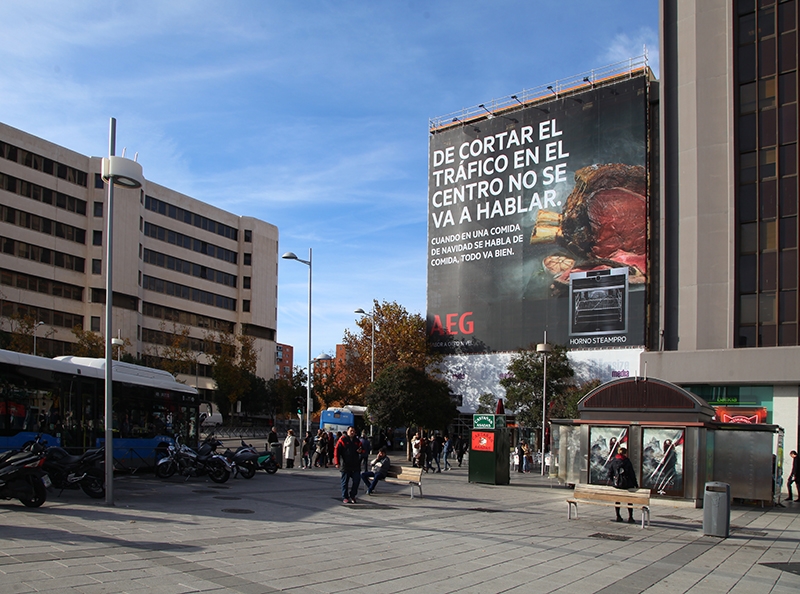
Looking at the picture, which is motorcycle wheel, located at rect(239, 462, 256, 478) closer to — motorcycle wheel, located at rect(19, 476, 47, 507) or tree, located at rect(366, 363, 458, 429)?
motorcycle wheel, located at rect(19, 476, 47, 507)

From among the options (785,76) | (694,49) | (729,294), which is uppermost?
(694,49)

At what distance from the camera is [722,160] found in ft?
125

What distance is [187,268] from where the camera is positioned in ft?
279

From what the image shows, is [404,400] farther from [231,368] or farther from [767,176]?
[231,368]

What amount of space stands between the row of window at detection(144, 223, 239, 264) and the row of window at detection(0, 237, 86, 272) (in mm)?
10355

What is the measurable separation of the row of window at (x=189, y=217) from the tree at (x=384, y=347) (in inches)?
1290

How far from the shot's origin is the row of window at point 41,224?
6381cm

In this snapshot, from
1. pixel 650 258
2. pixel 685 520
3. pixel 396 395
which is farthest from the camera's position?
pixel 650 258

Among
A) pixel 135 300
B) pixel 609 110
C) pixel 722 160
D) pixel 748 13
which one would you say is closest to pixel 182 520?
pixel 722 160

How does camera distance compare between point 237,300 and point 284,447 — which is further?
point 237,300

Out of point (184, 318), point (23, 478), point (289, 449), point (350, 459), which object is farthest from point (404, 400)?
point (184, 318)

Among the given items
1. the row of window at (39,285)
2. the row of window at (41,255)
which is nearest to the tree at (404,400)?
the row of window at (39,285)

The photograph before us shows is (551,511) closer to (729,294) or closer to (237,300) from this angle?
(729,294)

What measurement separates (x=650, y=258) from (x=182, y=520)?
44.9 meters
